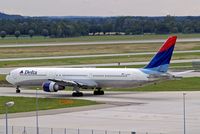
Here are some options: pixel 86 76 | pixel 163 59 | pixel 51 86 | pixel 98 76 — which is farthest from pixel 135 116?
pixel 51 86

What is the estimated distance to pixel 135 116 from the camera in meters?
75.8

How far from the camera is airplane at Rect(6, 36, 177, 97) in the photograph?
9394 centimetres

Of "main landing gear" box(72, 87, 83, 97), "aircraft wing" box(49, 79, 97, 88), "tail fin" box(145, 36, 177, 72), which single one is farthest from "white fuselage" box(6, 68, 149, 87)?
"tail fin" box(145, 36, 177, 72)

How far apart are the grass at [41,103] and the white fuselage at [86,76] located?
6.76 m

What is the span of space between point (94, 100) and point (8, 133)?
27.7m

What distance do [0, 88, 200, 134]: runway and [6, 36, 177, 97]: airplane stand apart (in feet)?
7.37

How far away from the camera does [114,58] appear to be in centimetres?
17088

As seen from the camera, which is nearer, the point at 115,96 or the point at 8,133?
the point at 8,133

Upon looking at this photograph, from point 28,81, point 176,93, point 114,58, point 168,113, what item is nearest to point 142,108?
point 168,113

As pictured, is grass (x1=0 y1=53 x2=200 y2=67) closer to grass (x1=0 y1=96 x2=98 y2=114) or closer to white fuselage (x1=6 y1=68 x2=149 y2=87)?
white fuselage (x1=6 y1=68 x2=149 y2=87)

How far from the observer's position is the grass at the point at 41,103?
83188 millimetres

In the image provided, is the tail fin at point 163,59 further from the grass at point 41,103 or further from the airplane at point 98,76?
the grass at point 41,103

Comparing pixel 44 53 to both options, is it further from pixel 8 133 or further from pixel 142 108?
pixel 8 133

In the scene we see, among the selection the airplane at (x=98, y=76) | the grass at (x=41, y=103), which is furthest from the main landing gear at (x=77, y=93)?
the grass at (x=41, y=103)
